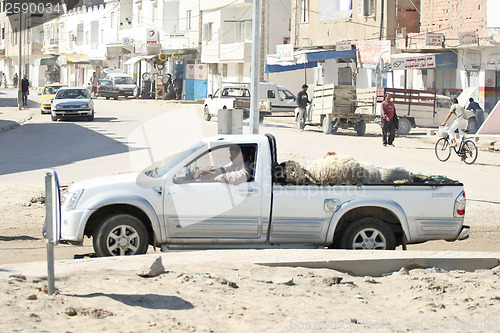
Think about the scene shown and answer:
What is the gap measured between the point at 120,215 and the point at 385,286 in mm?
3225

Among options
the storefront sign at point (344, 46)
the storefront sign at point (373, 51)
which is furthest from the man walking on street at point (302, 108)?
the storefront sign at point (344, 46)

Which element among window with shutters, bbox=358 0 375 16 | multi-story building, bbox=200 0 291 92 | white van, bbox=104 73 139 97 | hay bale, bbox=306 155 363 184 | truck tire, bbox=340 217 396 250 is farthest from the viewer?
white van, bbox=104 73 139 97

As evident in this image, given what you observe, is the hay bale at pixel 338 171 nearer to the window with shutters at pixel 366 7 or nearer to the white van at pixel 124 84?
the window with shutters at pixel 366 7

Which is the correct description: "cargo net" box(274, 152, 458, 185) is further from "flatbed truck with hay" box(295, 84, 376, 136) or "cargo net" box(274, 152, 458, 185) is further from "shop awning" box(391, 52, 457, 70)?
"shop awning" box(391, 52, 457, 70)

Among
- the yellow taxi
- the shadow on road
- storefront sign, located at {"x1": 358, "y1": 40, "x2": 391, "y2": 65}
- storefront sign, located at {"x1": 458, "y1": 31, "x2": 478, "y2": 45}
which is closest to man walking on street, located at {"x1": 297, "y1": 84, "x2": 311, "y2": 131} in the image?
storefront sign, located at {"x1": 358, "y1": 40, "x2": 391, "y2": 65}

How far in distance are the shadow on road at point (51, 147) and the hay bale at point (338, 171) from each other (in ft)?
39.0

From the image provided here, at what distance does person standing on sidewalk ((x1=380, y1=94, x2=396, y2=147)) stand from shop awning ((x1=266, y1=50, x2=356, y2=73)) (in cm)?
1390

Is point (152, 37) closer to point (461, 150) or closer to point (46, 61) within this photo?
point (46, 61)

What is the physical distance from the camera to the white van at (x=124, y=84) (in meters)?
58.9

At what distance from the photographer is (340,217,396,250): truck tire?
922cm

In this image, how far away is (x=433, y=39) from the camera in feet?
108

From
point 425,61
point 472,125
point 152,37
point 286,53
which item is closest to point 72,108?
point 286,53

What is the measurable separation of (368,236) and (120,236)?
301 centimetres

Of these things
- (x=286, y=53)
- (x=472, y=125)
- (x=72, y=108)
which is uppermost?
(x=286, y=53)
